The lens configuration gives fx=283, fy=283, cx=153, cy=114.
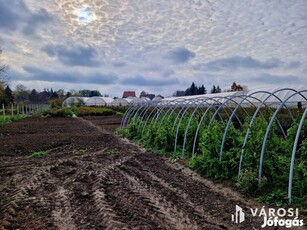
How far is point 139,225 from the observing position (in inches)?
148

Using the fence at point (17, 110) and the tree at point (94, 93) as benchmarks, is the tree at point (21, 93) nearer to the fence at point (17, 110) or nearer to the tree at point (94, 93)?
the tree at point (94, 93)

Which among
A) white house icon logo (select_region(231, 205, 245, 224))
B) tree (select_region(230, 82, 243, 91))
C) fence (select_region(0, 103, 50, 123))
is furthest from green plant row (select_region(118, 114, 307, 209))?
tree (select_region(230, 82, 243, 91))

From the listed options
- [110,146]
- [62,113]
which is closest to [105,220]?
[110,146]

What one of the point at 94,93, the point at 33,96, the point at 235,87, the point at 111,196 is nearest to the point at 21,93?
the point at 33,96

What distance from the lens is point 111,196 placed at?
490cm

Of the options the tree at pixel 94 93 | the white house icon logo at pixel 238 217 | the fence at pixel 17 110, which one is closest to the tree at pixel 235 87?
the fence at pixel 17 110

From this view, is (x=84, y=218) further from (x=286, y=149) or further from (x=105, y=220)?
(x=286, y=149)

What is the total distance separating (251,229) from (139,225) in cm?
148

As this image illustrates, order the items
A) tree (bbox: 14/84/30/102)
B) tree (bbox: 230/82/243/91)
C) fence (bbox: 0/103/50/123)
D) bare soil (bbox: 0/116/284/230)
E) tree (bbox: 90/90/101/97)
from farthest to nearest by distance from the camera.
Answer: tree (bbox: 90/90/101/97) < tree (bbox: 14/84/30/102) < tree (bbox: 230/82/243/91) < fence (bbox: 0/103/50/123) < bare soil (bbox: 0/116/284/230)

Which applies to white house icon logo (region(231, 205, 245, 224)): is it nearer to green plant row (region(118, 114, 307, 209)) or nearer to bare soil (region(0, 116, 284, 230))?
bare soil (region(0, 116, 284, 230))

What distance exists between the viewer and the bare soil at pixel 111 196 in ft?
12.9

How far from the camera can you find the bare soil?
3.92m

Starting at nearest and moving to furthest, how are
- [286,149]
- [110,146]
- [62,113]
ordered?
[286,149], [110,146], [62,113]

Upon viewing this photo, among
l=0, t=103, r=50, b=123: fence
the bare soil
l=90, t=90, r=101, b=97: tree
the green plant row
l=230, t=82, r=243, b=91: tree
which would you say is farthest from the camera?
l=90, t=90, r=101, b=97: tree
